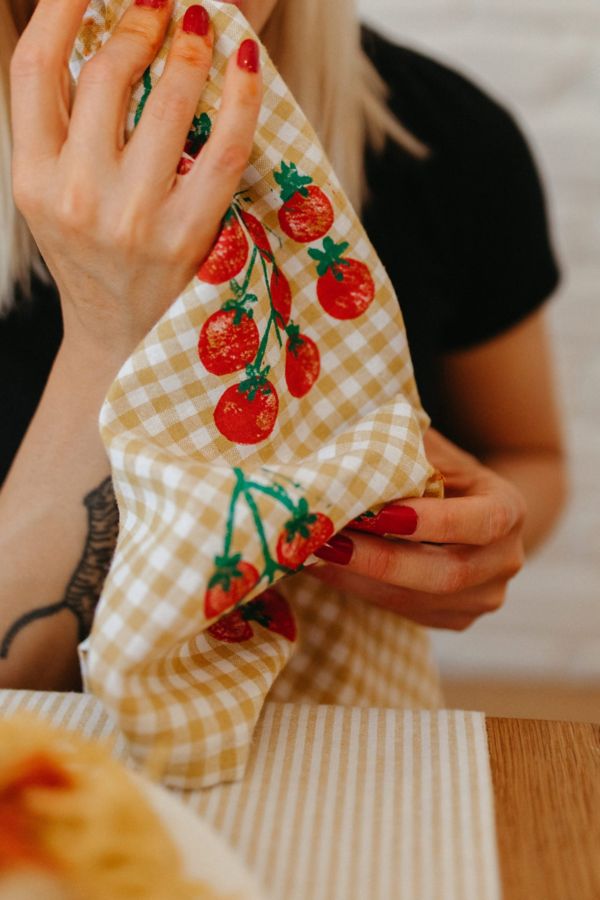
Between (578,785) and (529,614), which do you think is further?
(529,614)

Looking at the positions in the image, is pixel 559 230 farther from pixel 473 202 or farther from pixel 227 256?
pixel 227 256

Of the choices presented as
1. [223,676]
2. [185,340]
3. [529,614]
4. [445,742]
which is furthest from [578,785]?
[529,614]

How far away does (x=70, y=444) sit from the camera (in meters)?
0.52

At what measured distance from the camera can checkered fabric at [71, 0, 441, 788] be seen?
345 millimetres

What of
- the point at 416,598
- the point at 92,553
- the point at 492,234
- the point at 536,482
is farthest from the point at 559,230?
the point at 92,553

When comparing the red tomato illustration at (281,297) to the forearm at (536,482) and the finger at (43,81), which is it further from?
the forearm at (536,482)

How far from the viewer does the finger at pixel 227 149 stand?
420 millimetres

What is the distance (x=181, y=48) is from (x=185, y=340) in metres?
0.17

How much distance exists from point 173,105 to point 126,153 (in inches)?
1.4

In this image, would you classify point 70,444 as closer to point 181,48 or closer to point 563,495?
point 181,48

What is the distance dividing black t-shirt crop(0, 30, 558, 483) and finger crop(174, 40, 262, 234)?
0.40 m

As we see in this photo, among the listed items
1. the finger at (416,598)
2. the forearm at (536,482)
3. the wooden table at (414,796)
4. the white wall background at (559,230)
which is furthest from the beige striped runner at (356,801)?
the white wall background at (559,230)

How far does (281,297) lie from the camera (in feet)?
1.47

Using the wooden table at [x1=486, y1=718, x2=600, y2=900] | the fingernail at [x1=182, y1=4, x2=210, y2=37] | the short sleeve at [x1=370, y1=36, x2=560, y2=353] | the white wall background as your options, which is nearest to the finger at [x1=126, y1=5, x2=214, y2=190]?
the fingernail at [x1=182, y1=4, x2=210, y2=37]
